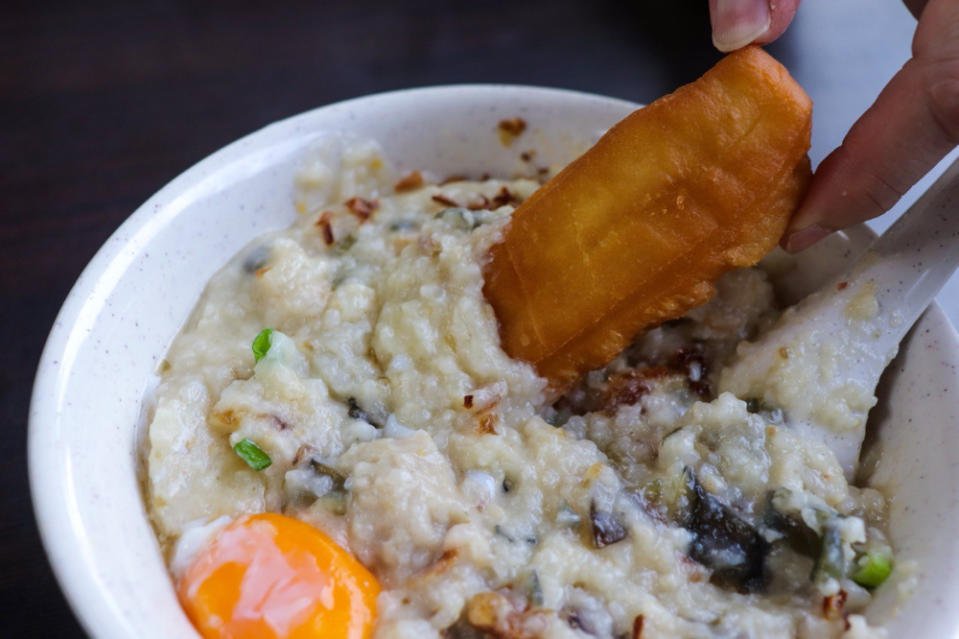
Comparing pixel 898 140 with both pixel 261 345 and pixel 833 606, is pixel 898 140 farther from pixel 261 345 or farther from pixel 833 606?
pixel 261 345

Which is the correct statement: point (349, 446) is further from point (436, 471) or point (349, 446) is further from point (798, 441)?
point (798, 441)

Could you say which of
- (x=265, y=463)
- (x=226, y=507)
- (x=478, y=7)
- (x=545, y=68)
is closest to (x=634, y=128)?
(x=265, y=463)

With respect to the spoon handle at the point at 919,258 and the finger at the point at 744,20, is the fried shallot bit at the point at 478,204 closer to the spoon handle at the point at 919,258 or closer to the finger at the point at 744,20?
the finger at the point at 744,20

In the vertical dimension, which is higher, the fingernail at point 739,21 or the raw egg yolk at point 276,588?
the fingernail at point 739,21

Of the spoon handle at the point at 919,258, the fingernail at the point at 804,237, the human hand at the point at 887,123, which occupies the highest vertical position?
the human hand at the point at 887,123

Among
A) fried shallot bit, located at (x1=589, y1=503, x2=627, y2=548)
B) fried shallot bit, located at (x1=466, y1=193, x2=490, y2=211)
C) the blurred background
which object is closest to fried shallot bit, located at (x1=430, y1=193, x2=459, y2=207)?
fried shallot bit, located at (x1=466, y1=193, x2=490, y2=211)

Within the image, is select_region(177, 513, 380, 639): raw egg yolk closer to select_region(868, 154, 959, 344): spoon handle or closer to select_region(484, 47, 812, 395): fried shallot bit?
select_region(484, 47, 812, 395): fried shallot bit

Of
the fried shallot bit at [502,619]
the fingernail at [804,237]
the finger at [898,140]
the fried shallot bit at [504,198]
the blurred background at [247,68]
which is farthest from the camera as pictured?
the blurred background at [247,68]

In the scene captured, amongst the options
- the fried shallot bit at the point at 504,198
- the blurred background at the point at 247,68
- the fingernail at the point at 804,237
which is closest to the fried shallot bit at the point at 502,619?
the fingernail at the point at 804,237
